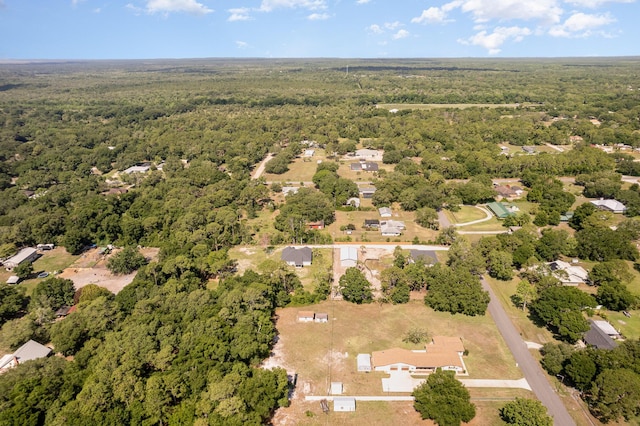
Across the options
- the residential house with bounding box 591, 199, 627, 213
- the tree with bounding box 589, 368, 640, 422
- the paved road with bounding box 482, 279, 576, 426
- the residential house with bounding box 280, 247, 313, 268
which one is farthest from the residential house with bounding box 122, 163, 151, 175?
the residential house with bounding box 591, 199, 627, 213

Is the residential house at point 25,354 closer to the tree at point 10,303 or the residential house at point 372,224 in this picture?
the tree at point 10,303

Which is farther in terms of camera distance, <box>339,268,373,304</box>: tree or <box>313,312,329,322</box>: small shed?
<box>339,268,373,304</box>: tree

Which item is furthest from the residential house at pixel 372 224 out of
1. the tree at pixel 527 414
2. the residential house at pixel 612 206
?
the residential house at pixel 612 206

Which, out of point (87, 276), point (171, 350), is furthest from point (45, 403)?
point (87, 276)

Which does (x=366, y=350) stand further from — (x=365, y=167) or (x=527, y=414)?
(x=365, y=167)

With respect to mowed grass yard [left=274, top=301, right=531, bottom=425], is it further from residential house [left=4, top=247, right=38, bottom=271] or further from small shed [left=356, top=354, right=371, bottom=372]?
residential house [left=4, top=247, right=38, bottom=271]

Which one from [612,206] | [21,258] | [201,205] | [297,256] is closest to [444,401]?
[297,256]

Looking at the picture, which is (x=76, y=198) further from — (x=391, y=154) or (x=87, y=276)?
(x=391, y=154)
